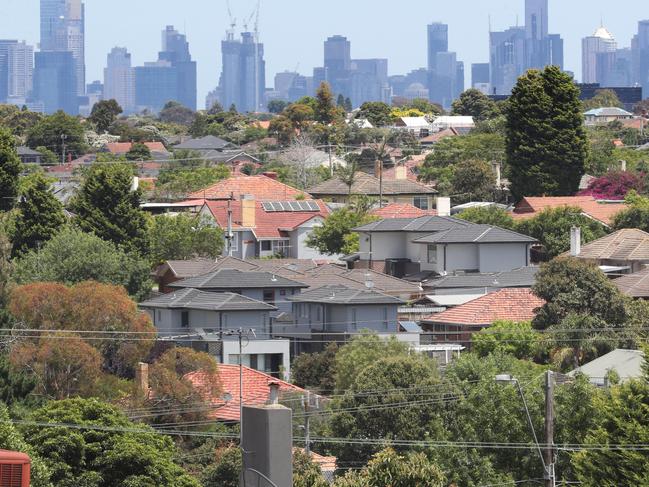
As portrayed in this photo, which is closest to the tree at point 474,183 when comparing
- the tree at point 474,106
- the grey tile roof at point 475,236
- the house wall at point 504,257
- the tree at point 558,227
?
the tree at point 558,227

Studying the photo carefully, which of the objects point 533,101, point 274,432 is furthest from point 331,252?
point 274,432

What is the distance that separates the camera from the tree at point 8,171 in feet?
200

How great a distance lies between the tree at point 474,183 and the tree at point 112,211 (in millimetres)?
26209

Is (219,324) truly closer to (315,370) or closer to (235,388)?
(315,370)

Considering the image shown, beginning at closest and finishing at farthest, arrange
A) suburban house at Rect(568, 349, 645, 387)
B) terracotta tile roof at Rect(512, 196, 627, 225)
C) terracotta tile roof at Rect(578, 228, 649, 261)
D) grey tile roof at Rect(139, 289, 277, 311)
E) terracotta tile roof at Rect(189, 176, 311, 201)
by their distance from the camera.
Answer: suburban house at Rect(568, 349, 645, 387) → grey tile roof at Rect(139, 289, 277, 311) → terracotta tile roof at Rect(578, 228, 649, 261) → terracotta tile roof at Rect(512, 196, 627, 225) → terracotta tile roof at Rect(189, 176, 311, 201)

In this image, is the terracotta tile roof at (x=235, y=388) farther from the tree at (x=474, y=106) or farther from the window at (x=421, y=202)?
the tree at (x=474, y=106)

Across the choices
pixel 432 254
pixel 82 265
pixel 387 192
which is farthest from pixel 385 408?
pixel 387 192

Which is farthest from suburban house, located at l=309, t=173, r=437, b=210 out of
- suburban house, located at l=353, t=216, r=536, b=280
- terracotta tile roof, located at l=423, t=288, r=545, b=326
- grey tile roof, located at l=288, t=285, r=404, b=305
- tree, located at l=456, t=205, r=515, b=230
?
terracotta tile roof, located at l=423, t=288, r=545, b=326

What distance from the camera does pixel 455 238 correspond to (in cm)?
5888

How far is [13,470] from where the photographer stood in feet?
44.2

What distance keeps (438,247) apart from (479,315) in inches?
432

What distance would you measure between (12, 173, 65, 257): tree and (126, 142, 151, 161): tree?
54075 millimetres

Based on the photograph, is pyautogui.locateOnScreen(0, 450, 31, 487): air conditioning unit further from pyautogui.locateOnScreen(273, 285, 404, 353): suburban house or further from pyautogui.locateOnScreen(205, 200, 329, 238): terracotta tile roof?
pyautogui.locateOnScreen(205, 200, 329, 238): terracotta tile roof

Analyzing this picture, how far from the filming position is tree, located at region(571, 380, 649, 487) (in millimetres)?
25469
